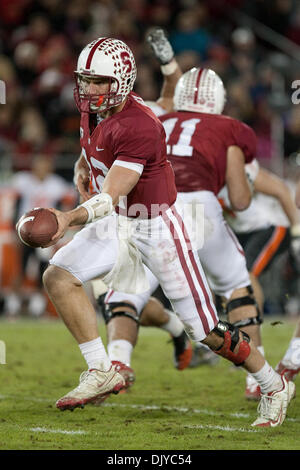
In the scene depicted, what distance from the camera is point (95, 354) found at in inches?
161

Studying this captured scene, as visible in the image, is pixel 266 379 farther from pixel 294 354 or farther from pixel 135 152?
pixel 135 152

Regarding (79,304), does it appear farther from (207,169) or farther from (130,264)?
(207,169)

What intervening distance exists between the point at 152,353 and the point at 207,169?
7.46ft

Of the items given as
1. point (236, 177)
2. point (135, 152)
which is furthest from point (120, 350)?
point (135, 152)

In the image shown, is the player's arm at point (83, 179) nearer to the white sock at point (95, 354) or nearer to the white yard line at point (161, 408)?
the white sock at point (95, 354)

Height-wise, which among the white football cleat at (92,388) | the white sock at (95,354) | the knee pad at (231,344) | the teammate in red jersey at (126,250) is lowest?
the white football cleat at (92,388)

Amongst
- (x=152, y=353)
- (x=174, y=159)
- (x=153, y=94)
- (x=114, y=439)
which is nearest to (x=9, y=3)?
(x=153, y=94)

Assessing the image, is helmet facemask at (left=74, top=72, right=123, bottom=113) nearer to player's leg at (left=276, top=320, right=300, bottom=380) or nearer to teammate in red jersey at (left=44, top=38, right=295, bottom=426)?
teammate in red jersey at (left=44, top=38, right=295, bottom=426)

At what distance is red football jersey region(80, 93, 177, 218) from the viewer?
12.5 feet

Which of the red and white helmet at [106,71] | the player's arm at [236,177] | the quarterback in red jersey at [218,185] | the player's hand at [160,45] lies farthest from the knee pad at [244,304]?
the player's hand at [160,45]

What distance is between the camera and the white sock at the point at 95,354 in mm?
4078

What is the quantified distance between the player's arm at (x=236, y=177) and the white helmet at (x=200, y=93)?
0.35 meters

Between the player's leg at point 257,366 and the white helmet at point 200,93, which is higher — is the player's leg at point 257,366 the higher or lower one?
the lower one

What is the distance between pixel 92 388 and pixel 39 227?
0.94 m
